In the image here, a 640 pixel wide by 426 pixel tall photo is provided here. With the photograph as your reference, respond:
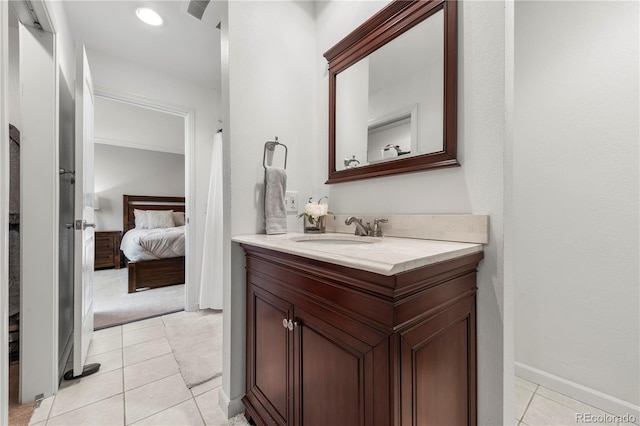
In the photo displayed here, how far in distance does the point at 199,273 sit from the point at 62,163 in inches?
58.8

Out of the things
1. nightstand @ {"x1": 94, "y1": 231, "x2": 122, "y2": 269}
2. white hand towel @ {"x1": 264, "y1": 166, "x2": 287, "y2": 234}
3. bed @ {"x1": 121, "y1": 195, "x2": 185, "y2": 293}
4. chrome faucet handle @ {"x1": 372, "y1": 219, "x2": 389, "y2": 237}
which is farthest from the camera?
nightstand @ {"x1": 94, "y1": 231, "x2": 122, "y2": 269}

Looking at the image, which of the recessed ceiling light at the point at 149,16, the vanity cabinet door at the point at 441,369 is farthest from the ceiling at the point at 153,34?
the vanity cabinet door at the point at 441,369

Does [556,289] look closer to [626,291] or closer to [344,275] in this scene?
[626,291]

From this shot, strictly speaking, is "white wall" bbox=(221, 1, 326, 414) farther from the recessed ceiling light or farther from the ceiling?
the recessed ceiling light

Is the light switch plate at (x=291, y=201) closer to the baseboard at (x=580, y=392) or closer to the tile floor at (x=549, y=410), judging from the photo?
the tile floor at (x=549, y=410)

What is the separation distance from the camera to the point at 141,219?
5.24 meters

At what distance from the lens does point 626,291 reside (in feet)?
4.25

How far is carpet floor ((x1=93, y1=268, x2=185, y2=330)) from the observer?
2598 mm

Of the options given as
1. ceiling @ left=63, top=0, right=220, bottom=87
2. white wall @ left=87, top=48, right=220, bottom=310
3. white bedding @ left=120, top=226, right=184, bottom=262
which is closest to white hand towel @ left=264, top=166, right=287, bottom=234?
ceiling @ left=63, top=0, right=220, bottom=87

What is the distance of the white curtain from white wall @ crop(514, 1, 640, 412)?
251 cm

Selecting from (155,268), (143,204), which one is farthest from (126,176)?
(155,268)

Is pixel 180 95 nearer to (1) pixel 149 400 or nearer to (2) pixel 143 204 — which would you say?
(1) pixel 149 400

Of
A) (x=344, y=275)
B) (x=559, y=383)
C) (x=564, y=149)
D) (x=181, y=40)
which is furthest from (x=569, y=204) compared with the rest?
(x=181, y=40)

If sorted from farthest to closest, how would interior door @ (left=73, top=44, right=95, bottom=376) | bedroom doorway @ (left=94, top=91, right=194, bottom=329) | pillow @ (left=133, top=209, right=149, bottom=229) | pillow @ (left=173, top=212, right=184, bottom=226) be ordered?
1. pillow @ (left=173, top=212, right=184, bottom=226)
2. pillow @ (left=133, top=209, right=149, bottom=229)
3. bedroom doorway @ (left=94, top=91, right=194, bottom=329)
4. interior door @ (left=73, top=44, right=95, bottom=376)
